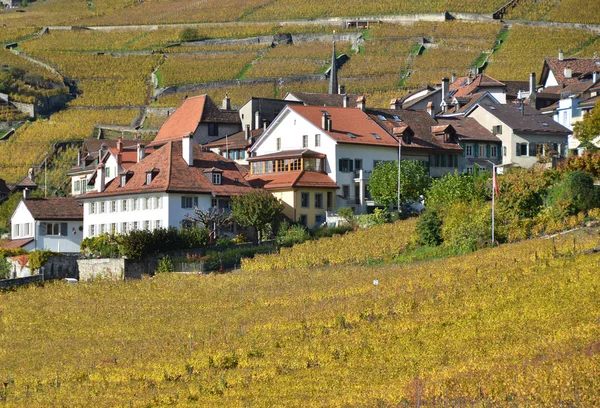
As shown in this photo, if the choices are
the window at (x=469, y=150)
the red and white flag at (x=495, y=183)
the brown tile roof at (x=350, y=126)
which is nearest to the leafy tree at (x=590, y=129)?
the window at (x=469, y=150)

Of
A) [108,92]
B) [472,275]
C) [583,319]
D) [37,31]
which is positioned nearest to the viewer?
[583,319]

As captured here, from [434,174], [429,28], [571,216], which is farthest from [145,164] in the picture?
[429,28]

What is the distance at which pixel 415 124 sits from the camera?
93000mm

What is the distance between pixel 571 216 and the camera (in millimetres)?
62312

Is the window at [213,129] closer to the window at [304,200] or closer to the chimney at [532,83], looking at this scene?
the window at [304,200]

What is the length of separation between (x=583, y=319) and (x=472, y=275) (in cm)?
1059

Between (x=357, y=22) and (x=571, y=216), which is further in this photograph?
(x=357, y=22)

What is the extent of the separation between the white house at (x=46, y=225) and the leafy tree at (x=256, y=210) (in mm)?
14618

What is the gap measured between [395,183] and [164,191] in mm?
14474

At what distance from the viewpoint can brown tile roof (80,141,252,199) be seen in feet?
259

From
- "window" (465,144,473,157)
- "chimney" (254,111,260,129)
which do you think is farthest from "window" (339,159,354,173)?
"chimney" (254,111,260,129)

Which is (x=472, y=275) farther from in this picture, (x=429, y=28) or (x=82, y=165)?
(x=429, y=28)

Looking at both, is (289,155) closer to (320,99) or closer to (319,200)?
(319,200)

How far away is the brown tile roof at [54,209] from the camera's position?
279 ft
